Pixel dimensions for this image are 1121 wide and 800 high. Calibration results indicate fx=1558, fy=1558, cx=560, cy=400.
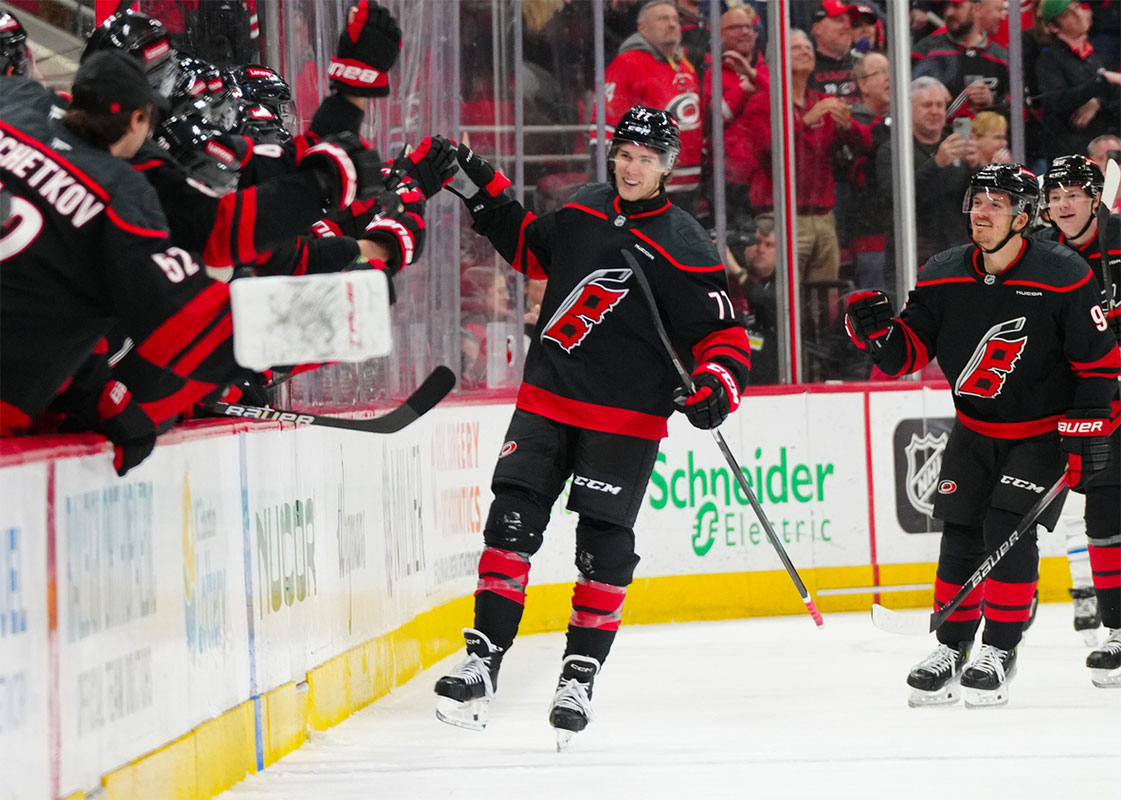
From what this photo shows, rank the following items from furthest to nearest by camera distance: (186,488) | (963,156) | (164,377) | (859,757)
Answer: (963,156) < (859,757) < (186,488) < (164,377)

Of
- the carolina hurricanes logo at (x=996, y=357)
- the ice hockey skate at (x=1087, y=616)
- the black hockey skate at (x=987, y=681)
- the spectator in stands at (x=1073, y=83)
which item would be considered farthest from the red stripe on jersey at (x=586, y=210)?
the spectator in stands at (x=1073, y=83)

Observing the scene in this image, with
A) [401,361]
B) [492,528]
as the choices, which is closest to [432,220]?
[401,361]

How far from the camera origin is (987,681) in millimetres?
3969

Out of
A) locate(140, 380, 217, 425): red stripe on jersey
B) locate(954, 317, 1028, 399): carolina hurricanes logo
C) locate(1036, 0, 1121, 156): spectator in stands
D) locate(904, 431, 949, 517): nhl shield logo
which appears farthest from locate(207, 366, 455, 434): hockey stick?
locate(1036, 0, 1121, 156): spectator in stands

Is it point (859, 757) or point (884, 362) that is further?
point (884, 362)

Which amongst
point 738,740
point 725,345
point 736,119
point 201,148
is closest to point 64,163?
point 201,148

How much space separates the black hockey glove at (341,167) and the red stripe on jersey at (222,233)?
0.14 metres

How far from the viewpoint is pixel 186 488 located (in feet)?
9.32

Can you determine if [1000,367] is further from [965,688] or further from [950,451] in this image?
[965,688]

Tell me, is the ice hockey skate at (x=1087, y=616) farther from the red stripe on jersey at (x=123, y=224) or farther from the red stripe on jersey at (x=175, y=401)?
the red stripe on jersey at (x=123, y=224)

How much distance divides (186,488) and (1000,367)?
215 cm

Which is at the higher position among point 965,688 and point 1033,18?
point 1033,18

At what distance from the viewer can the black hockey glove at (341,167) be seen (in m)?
2.55

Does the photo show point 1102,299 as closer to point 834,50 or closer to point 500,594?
point 500,594
